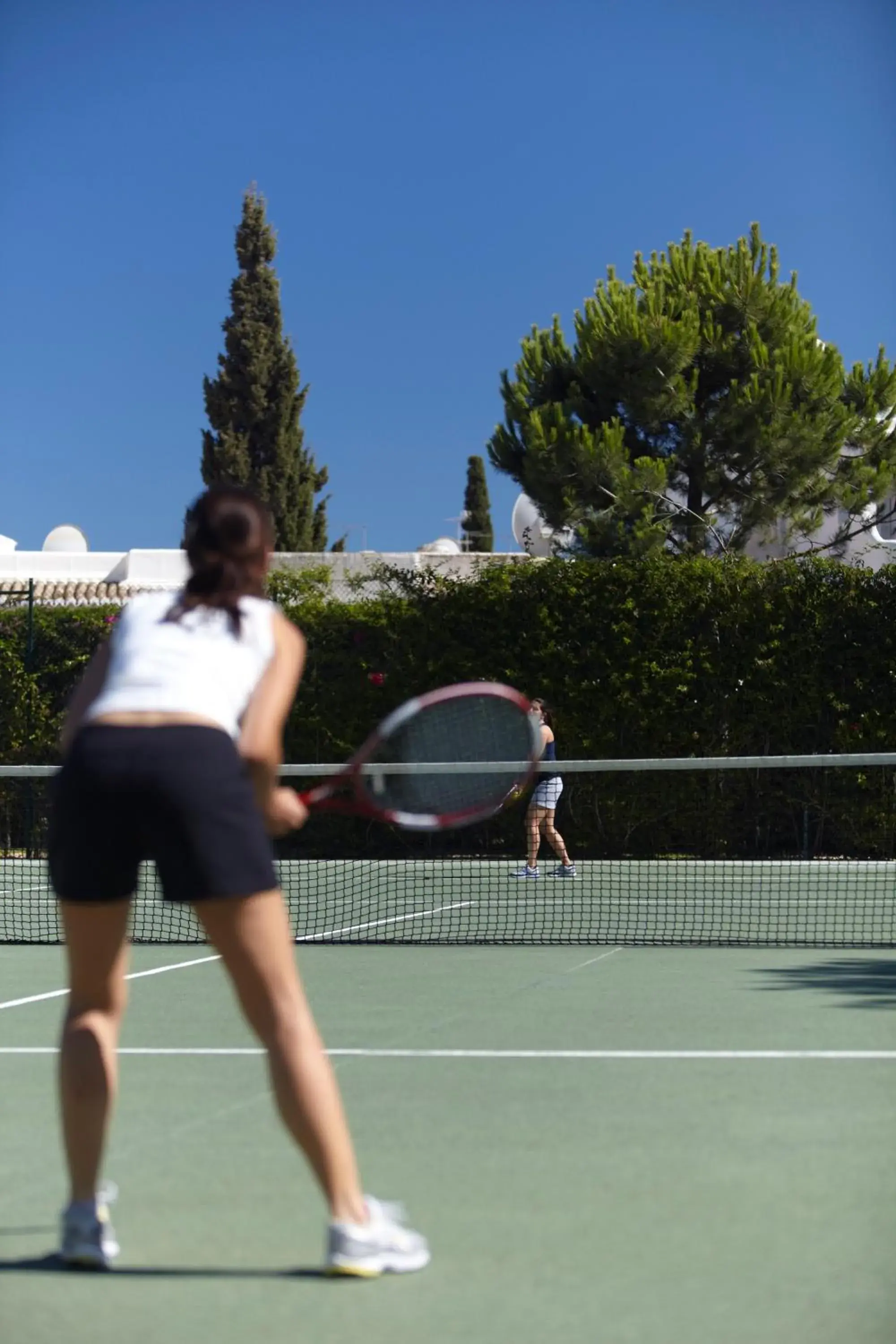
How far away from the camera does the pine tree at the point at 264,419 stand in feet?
140

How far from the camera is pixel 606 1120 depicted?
500 centimetres

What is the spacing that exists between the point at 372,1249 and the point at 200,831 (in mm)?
867

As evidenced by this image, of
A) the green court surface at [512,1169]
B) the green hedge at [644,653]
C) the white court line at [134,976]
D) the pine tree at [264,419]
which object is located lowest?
the green court surface at [512,1169]

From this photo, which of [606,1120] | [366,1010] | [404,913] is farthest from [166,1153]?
[404,913]

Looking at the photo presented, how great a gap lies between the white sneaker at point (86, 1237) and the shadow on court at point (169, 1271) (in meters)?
0.02

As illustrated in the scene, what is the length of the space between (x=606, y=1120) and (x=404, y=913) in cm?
705

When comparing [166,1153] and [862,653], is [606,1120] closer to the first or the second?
[166,1153]

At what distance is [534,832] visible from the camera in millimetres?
14141

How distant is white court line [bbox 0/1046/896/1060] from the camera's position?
6.02m

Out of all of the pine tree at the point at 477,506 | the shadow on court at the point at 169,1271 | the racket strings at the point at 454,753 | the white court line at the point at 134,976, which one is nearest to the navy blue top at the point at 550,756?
the white court line at the point at 134,976

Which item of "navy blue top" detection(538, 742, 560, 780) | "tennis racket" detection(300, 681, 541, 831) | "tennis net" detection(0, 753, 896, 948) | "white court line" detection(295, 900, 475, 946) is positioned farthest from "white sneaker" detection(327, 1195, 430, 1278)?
"navy blue top" detection(538, 742, 560, 780)

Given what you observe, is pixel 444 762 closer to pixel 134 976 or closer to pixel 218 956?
pixel 218 956

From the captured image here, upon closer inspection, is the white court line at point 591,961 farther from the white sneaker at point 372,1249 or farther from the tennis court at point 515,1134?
the white sneaker at point 372,1249

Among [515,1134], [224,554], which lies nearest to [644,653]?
[515,1134]
